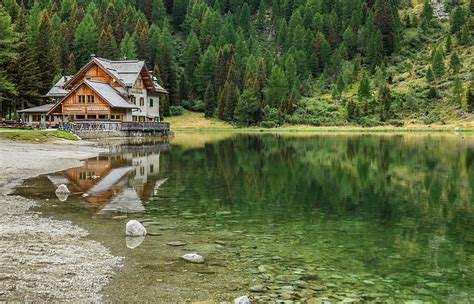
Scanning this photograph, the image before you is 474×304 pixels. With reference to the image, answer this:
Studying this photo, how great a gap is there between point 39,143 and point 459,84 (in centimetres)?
9300

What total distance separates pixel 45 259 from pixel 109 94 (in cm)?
7097

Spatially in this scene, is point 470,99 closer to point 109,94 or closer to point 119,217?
point 109,94

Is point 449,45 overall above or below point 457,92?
above

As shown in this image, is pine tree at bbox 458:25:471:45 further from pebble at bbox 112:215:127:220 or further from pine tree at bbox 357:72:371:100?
pebble at bbox 112:215:127:220

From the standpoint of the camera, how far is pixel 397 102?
120 meters

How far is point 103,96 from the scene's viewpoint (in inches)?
3059

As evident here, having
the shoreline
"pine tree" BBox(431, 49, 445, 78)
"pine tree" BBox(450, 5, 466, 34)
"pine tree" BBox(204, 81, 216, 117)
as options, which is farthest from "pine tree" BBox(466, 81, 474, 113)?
the shoreline

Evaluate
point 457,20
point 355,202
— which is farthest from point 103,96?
point 457,20

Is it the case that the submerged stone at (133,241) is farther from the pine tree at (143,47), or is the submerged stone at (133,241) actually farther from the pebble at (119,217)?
the pine tree at (143,47)

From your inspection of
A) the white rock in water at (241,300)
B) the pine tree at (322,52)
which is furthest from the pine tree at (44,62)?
the pine tree at (322,52)

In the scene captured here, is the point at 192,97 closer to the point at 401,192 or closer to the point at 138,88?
the point at 138,88

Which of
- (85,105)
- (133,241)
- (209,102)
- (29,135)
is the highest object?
(209,102)

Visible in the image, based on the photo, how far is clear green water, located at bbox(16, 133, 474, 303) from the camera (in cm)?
1148

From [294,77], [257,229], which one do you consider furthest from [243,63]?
[257,229]
